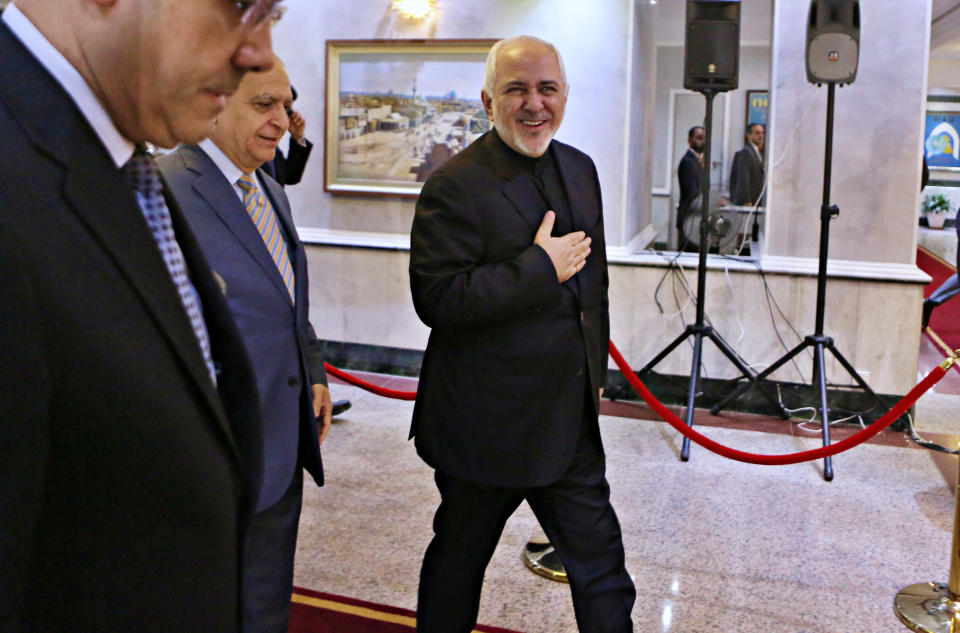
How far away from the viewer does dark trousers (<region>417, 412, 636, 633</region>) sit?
2205 millimetres

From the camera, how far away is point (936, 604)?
9.66 feet

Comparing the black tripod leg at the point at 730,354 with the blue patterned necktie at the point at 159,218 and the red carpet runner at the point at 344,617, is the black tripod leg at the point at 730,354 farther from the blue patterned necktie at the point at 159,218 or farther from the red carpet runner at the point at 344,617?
the blue patterned necktie at the point at 159,218

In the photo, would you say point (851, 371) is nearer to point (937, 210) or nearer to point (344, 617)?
point (344, 617)

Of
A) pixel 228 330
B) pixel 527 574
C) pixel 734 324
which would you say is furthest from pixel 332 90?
pixel 228 330

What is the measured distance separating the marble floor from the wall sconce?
273 cm

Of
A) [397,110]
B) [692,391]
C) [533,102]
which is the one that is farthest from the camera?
[397,110]

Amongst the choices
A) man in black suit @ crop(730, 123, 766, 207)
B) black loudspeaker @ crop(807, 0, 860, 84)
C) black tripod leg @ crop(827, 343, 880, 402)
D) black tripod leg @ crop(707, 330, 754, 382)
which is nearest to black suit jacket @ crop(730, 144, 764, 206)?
man in black suit @ crop(730, 123, 766, 207)

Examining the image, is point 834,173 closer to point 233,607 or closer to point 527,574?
point 527,574

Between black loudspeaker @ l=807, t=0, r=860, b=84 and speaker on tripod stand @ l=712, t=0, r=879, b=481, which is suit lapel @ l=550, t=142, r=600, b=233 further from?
black loudspeaker @ l=807, t=0, r=860, b=84

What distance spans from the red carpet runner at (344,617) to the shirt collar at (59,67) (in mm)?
2199

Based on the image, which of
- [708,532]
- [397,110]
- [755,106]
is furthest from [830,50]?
[755,106]

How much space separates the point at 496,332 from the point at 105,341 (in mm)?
1423

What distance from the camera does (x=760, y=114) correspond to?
12961 millimetres

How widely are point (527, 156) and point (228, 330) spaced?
131 cm
